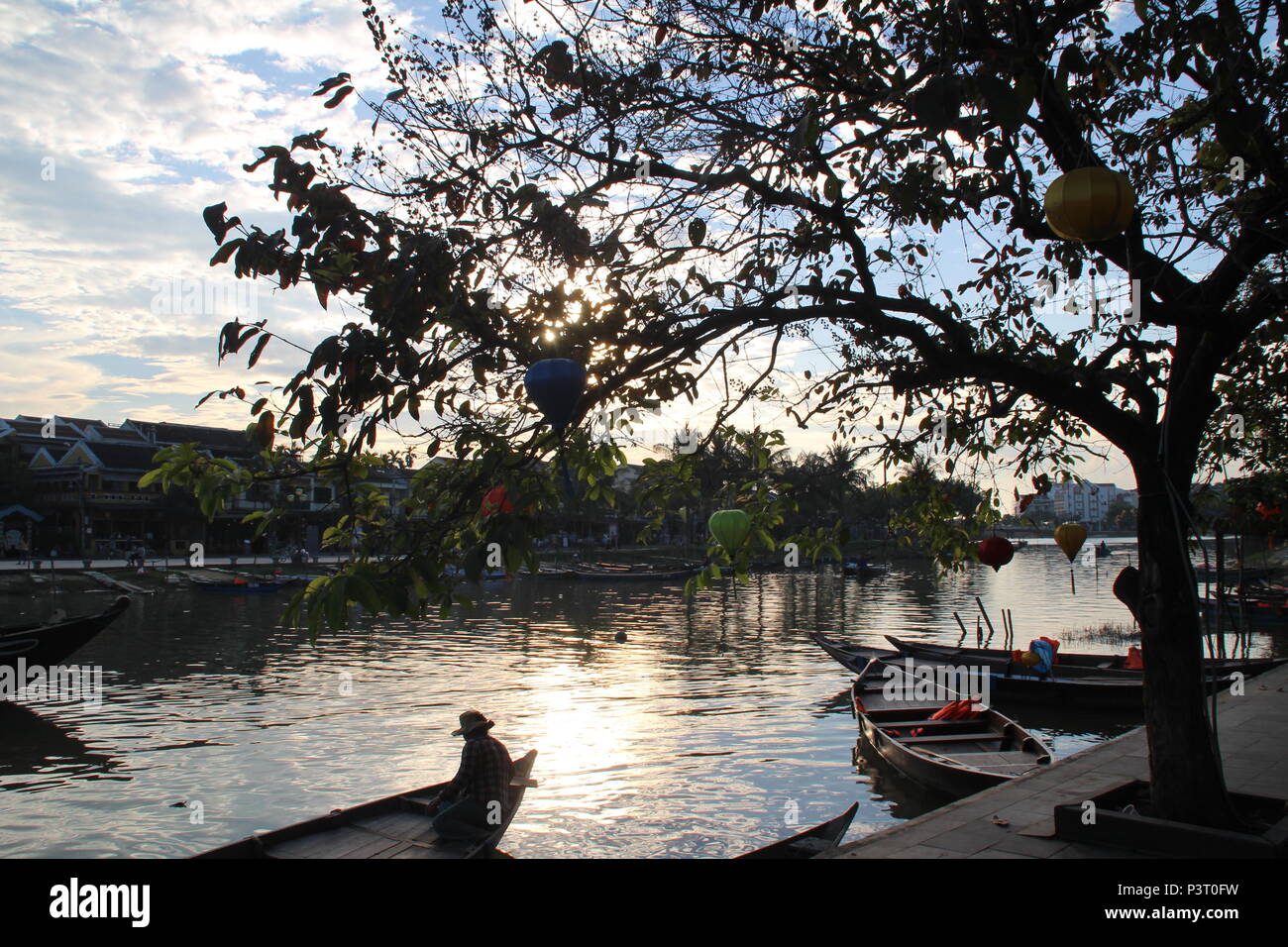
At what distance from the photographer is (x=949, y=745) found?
11.0 metres

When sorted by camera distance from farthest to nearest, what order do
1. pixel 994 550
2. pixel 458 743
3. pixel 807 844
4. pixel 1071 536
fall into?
1. pixel 458 743
2. pixel 1071 536
3. pixel 994 550
4. pixel 807 844

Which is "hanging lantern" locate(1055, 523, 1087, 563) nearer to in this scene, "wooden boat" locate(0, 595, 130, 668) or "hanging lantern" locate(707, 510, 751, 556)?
"hanging lantern" locate(707, 510, 751, 556)

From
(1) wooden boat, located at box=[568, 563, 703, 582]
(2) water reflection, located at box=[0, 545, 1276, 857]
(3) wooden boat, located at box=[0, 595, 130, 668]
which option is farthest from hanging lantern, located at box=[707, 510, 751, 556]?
(1) wooden boat, located at box=[568, 563, 703, 582]

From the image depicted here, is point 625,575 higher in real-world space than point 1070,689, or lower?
lower

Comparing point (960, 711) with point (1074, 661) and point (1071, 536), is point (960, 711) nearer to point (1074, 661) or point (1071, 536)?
point (1071, 536)

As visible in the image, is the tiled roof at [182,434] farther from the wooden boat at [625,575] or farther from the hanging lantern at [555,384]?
the hanging lantern at [555,384]

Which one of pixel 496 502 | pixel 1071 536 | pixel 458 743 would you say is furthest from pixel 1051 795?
pixel 458 743

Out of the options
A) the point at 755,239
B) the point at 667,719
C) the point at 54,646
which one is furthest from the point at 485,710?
the point at 755,239

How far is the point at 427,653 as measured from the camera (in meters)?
22.7

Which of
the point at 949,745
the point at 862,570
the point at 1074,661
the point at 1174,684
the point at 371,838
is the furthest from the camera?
the point at 862,570

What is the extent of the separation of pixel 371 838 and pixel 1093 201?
7.03 metres

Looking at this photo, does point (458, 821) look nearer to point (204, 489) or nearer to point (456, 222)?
point (204, 489)

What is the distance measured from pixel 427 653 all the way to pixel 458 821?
52.2 feet

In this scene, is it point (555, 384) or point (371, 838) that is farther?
point (371, 838)
